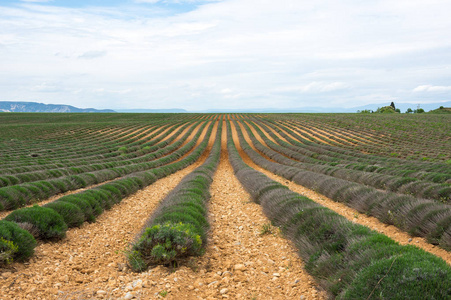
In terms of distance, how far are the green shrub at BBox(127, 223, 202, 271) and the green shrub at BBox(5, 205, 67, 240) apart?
7.21 feet

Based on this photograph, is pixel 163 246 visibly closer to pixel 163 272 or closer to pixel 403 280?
pixel 163 272

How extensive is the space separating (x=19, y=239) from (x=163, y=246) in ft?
8.38

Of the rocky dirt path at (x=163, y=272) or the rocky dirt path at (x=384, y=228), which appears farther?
the rocky dirt path at (x=384, y=228)

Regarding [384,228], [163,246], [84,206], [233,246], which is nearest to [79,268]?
[163,246]

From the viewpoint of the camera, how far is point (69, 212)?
804cm

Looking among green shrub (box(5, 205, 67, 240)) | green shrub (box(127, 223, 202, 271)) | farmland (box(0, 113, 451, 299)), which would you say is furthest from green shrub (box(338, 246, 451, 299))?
green shrub (box(5, 205, 67, 240))

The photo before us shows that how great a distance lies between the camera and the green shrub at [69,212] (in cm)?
788

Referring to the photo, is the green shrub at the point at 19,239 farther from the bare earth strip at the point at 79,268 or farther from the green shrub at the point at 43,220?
the green shrub at the point at 43,220

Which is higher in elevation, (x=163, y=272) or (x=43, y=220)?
(x=43, y=220)

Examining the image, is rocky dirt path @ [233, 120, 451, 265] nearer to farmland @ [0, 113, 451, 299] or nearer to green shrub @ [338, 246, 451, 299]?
farmland @ [0, 113, 451, 299]

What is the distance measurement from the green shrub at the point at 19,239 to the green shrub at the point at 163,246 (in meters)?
1.74

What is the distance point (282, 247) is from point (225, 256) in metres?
1.20

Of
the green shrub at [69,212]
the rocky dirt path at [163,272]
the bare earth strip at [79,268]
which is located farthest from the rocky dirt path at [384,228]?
the green shrub at [69,212]

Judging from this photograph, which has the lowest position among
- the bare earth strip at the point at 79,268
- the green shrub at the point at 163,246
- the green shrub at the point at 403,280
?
the bare earth strip at the point at 79,268
